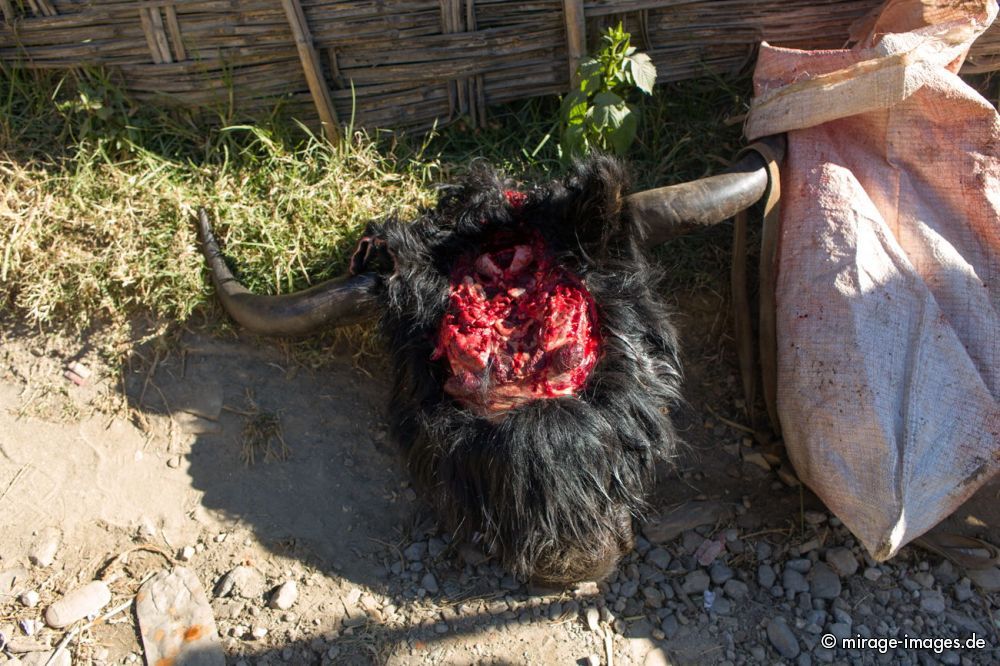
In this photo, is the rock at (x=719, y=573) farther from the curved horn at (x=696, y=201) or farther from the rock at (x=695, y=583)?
the curved horn at (x=696, y=201)

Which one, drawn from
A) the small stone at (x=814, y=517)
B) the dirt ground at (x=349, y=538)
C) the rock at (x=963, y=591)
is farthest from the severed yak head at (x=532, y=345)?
the rock at (x=963, y=591)

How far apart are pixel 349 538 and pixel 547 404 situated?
0.99 meters

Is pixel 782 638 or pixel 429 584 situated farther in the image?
pixel 429 584

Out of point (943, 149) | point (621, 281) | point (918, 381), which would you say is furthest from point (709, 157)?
point (918, 381)

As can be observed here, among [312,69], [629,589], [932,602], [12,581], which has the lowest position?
[932,602]

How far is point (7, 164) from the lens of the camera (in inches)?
133

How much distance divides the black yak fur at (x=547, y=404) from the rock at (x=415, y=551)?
12.3 inches

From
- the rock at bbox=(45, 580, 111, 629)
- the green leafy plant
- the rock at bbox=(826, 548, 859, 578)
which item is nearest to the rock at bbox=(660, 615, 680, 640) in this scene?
the rock at bbox=(826, 548, 859, 578)

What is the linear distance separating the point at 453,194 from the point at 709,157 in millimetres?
1216

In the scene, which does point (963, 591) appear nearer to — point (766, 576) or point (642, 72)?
point (766, 576)

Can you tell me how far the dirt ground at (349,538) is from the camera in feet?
8.63

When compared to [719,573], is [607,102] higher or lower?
higher

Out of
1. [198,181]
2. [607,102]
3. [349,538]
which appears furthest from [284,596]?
[607,102]

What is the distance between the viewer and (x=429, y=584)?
2771mm
